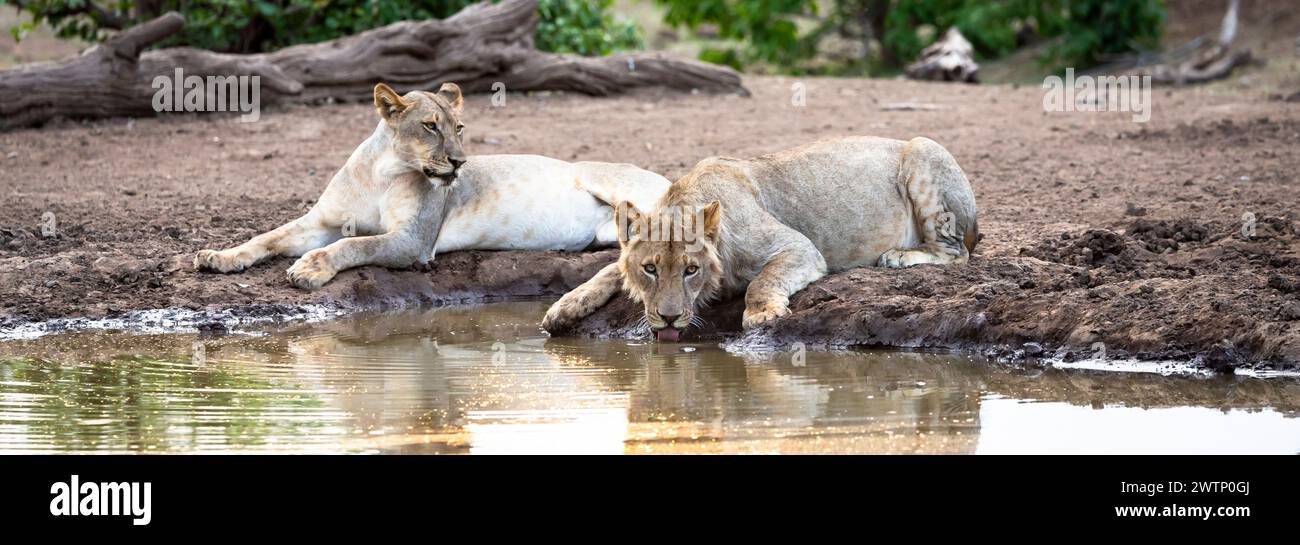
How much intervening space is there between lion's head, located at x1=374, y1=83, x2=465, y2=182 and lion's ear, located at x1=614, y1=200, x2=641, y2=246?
181cm

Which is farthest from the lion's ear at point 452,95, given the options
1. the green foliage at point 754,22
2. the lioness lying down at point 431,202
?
the green foliage at point 754,22

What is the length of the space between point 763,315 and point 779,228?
65 cm

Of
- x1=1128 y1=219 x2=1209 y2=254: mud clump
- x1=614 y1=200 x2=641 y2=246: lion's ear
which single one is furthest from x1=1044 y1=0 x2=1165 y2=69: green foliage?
x1=614 y1=200 x2=641 y2=246: lion's ear

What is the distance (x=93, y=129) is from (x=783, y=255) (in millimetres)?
8275

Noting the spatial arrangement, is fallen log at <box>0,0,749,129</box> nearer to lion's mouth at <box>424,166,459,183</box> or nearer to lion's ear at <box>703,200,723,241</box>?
lion's mouth at <box>424,166,459,183</box>

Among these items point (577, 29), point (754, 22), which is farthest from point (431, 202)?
point (754, 22)

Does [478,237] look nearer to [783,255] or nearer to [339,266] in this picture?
[339,266]

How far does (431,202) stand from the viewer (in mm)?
9477

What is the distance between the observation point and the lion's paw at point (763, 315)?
7691 millimetres

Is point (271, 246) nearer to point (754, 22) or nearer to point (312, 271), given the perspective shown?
point (312, 271)

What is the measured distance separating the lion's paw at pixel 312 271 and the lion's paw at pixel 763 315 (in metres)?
2.64

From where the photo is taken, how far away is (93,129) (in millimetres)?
Answer: 14016

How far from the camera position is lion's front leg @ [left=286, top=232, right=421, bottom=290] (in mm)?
9031

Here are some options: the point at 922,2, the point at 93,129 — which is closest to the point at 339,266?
the point at 93,129
